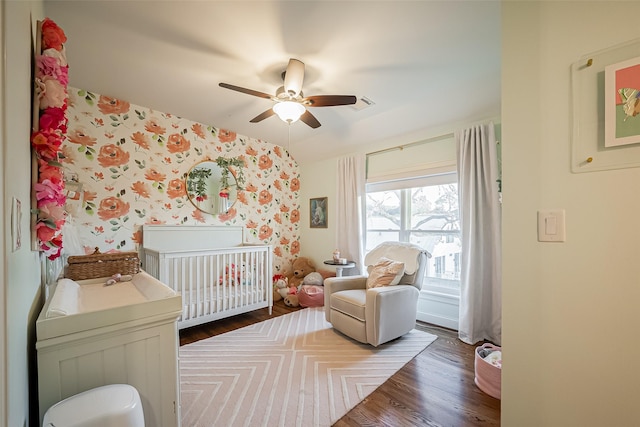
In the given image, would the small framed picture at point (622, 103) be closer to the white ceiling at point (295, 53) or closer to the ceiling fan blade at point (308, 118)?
the white ceiling at point (295, 53)

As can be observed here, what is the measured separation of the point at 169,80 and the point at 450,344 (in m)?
3.53

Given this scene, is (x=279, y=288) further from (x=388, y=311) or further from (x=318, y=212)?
(x=388, y=311)

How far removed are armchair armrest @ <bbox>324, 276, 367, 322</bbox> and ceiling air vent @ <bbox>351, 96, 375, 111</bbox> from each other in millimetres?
1831

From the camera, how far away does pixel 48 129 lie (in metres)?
1.00

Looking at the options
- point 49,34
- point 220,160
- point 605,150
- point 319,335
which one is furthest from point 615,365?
point 220,160

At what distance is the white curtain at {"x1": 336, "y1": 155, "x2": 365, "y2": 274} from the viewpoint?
11.3 feet

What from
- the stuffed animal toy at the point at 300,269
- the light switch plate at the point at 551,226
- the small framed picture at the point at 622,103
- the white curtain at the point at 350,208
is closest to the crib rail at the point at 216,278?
the stuffed animal toy at the point at 300,269

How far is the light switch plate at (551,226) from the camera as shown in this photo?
902 mm

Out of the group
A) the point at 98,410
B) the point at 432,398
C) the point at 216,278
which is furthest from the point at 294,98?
the point at 432,398

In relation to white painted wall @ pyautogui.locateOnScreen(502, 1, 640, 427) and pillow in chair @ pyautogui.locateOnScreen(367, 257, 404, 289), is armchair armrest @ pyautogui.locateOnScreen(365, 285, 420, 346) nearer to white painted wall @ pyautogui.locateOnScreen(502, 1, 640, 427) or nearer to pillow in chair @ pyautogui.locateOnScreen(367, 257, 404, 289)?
pillow in chair @ pyautogui.locateOnScreen(367, 257, 404, 289)

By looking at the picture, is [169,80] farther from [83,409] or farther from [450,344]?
[450,344]

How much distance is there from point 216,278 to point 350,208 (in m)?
1.91

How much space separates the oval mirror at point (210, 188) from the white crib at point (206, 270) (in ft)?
0.96

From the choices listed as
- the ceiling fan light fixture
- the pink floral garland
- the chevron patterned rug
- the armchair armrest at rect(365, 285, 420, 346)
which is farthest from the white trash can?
the ceiling fan light fixture
